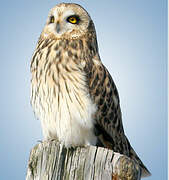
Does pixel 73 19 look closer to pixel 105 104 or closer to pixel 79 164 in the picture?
pixel 105 104

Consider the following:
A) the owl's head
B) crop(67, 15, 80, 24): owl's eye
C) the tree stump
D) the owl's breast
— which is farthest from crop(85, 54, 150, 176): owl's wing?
the tree stump

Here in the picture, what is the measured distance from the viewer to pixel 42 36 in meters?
4.79

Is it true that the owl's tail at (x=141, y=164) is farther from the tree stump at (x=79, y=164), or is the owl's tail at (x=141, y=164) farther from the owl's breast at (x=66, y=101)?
the tree stump at (x=79, y=164)

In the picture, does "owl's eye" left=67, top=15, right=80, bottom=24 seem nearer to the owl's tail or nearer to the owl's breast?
the owl's breast

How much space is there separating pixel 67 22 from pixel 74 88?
1.04 m

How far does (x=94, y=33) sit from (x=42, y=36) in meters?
0.76

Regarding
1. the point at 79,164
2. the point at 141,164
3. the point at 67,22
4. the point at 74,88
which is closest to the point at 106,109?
the point at 74,88

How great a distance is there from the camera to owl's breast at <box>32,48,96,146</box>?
4.07 metres

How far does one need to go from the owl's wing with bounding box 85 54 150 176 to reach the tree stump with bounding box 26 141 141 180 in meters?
1.34

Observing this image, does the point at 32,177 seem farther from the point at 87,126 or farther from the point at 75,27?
the point at 75,27

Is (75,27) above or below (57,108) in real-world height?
above

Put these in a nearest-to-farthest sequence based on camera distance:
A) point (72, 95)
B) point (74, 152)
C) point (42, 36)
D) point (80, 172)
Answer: point (80, 172) → point (74, 152) → point (72, 95) → point (42, 36)

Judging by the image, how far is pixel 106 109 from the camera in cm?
438

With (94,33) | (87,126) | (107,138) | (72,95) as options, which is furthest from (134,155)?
(94,33)
